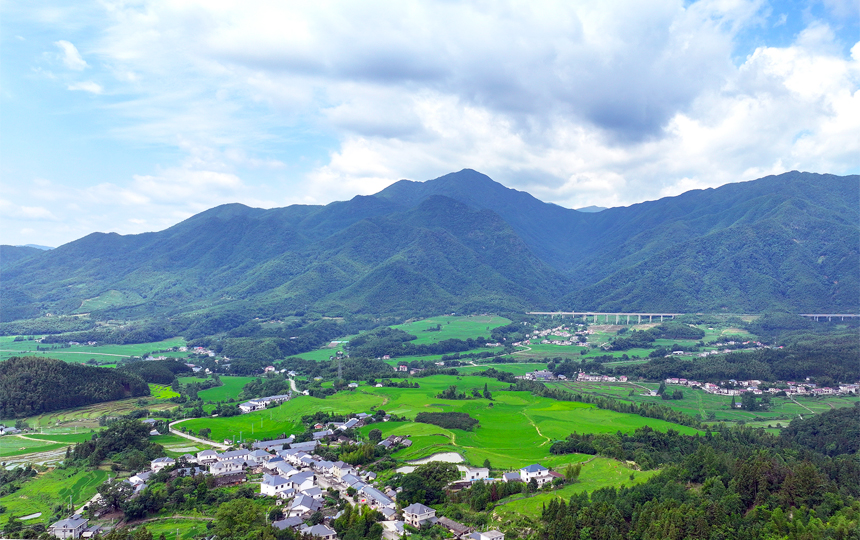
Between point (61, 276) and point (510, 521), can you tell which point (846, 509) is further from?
point (61, 276)

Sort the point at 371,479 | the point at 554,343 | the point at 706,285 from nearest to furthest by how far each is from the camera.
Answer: the point at 371,479, the point at 554,343, the point at 706,285

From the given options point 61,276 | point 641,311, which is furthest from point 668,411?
point 61,276

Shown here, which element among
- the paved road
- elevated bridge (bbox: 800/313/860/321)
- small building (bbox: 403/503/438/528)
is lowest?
the paved road

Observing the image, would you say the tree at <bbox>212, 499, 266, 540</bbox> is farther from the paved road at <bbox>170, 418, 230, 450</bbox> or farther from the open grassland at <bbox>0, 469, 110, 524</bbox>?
the paved road at <bbox>170, 418, 230, 450</bbox>

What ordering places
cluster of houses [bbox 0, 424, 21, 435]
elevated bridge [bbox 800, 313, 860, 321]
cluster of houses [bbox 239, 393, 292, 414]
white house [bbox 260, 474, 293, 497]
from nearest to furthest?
white house [bbox 260, 474, 293, 497], cluster of houses [bbox 0, 424, 21, 435], cluster of houses [bbox 239, 393, 292, 414], elevated bridge [bbox 800, 313, 860, 321]

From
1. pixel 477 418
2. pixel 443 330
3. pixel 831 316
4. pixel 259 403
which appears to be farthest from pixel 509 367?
pixel 831 316

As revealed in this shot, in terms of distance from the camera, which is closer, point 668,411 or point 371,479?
point 371,479

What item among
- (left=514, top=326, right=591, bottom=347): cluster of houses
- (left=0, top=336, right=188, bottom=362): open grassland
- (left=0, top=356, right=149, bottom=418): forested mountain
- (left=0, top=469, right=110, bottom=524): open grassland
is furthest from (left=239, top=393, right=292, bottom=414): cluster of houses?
(left=514, top=326, right=591, bottom=347): cluster of houses

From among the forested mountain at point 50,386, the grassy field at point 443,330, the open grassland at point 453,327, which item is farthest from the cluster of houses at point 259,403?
the open grassland at point 453,327
